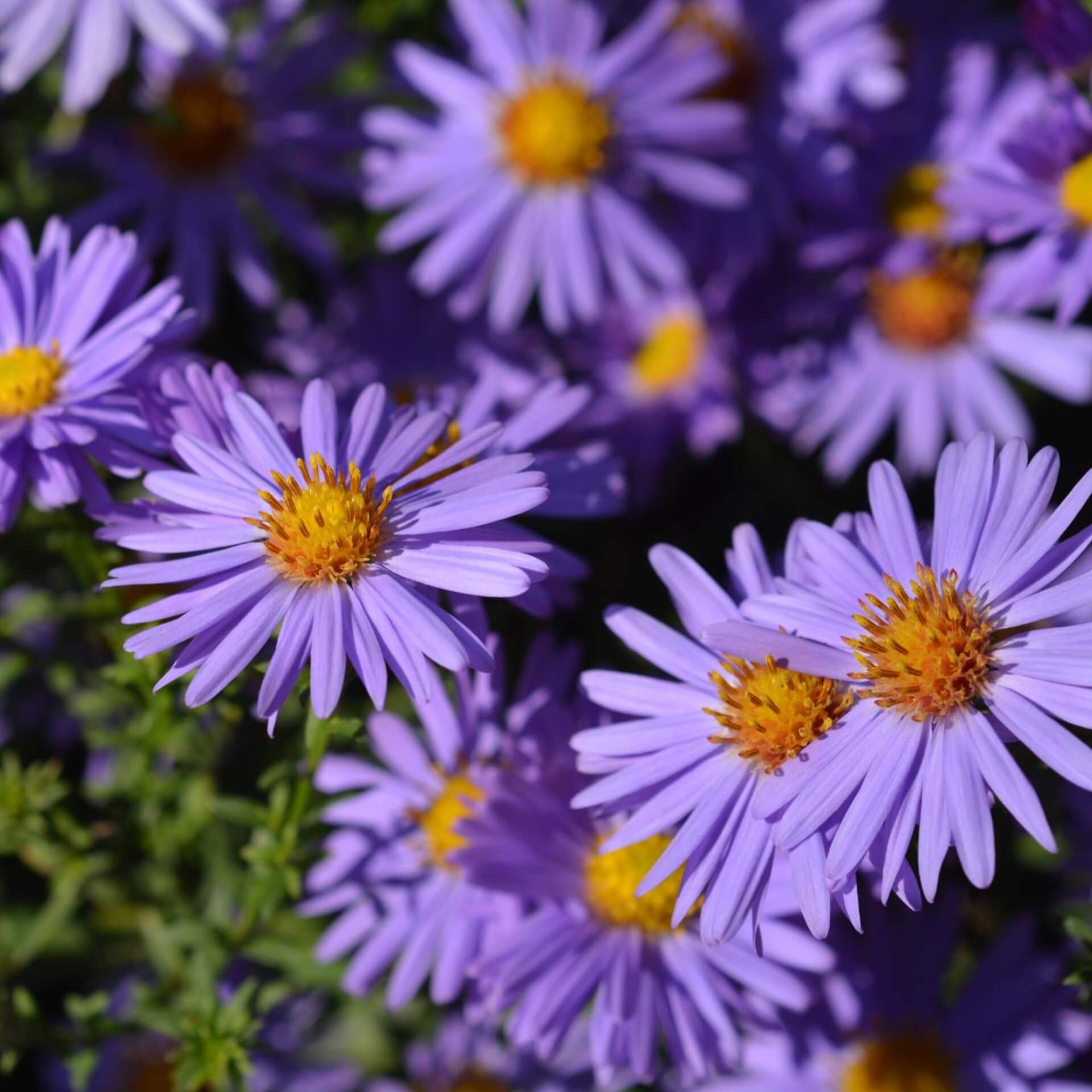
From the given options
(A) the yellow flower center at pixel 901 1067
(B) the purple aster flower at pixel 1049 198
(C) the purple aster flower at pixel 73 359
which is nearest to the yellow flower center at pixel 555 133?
(B) the purple aster flower at pixel 1049 198

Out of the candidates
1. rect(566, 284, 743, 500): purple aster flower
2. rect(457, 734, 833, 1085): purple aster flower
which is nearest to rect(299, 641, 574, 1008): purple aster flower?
rect(457, 734, 833, 1085): purple aster flower

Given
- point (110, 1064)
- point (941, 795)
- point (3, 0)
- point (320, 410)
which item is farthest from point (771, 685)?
point (3, 0)

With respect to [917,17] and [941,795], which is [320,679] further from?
[917,17]

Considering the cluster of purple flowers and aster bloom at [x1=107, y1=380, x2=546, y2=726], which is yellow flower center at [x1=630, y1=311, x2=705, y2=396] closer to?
the cluster of purple flowers

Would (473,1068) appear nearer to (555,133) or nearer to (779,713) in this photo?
(779,713)

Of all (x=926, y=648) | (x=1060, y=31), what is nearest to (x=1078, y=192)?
(x=1060, y=31)

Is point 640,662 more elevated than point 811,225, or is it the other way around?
point 811,225
